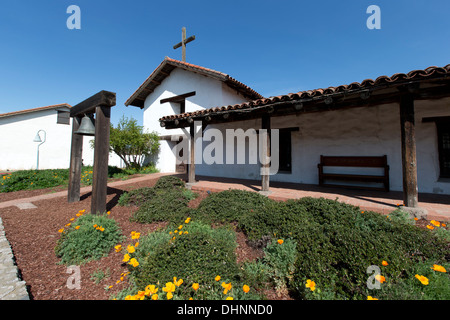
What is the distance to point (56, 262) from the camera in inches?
101

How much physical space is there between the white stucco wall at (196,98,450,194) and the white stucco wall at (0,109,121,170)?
510 inches

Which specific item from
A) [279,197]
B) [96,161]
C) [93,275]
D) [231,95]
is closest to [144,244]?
[93,275]

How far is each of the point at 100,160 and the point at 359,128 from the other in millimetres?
6935

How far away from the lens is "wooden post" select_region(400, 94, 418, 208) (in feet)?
11.3

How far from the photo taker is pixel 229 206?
3.83 meters

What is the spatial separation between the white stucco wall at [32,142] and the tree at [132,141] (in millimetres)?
3819

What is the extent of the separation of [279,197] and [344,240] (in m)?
2.54

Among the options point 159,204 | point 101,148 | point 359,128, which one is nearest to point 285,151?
point 359,128

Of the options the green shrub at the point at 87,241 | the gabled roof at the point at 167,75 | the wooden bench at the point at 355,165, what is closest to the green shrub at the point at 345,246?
the green shrub at the point at 87,241

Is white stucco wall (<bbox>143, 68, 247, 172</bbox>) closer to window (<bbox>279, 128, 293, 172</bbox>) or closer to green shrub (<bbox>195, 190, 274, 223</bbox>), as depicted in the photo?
window (<bbox>279, 128, 293, 172</bbox>)

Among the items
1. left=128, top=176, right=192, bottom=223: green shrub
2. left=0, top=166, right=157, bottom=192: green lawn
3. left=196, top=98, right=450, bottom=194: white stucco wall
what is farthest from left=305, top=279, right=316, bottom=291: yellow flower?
left=0, top=166, right=157, bottom=192: green lawn

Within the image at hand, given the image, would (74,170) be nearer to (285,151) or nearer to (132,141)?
(132,141)

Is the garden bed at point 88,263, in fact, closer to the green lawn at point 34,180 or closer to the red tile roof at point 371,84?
the red tile roof at point 371,84
